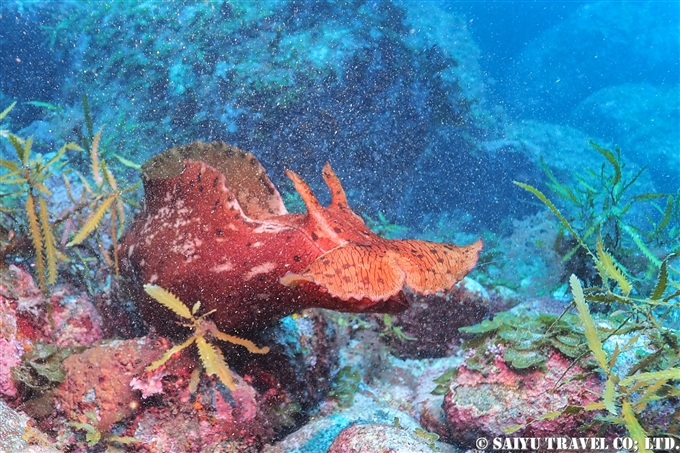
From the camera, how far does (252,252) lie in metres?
2.29

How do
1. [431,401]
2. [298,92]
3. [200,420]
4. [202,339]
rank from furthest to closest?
[298,92], [431,401], [200,420], [202,339]

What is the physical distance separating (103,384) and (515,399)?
2.33m

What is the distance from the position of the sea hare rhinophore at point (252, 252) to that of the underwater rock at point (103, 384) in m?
0.25

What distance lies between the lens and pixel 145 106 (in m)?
8.17

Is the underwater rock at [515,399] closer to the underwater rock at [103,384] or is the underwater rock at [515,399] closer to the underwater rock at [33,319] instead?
the underwater rock at [103,384]

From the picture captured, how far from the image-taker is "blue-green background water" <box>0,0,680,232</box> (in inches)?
320

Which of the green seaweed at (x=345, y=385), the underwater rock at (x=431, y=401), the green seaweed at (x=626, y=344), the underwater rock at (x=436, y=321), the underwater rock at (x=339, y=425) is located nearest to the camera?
the green seaweed at (x=626, y=344)

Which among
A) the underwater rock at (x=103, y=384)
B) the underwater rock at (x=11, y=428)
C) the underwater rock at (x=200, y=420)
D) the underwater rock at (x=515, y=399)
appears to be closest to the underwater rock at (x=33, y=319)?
the underwater rock at (x=11, y=428)

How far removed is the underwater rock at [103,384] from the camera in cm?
229


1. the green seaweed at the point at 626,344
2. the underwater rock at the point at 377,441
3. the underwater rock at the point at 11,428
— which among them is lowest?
the underwater rock at the point at 11,428

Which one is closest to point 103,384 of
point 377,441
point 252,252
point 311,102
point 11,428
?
point 11,428

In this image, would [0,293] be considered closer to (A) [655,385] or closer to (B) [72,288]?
(B) [72,288]

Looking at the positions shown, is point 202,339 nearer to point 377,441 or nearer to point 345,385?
point 377,441

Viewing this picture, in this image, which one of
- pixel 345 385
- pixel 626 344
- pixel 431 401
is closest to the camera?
pixel 626 344
